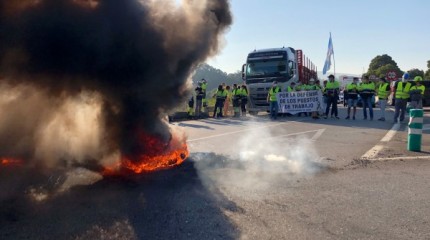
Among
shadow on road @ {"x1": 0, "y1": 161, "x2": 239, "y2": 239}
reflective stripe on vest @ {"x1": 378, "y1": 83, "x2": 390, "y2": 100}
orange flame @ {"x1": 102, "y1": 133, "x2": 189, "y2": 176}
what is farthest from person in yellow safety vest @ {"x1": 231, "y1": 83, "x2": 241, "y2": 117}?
shadow on road @ {"x1": 0, "y1": 161, "x2": 239, "y2": 239}

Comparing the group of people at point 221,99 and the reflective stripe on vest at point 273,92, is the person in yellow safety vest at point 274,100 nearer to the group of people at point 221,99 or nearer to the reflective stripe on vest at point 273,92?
the reflective stripe on vest at point 273,92

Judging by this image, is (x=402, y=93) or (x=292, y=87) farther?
(x=292, y=87)

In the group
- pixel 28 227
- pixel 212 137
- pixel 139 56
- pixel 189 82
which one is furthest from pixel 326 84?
pixel 28 227

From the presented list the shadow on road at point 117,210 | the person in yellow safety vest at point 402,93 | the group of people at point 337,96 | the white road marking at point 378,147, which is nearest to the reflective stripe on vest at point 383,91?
the group of people at point 337,96

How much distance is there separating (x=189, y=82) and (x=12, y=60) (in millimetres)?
2889

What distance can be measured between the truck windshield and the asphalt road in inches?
493

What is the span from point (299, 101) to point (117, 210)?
49.6 feet

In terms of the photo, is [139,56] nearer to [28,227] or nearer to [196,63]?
[196,63]

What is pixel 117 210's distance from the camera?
4555 millimetres

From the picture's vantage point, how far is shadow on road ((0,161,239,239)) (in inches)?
154

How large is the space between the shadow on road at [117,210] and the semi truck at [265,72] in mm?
14606

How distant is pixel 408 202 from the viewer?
4848 millimetres

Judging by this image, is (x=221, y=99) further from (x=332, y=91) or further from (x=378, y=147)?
(x=378, y=147)

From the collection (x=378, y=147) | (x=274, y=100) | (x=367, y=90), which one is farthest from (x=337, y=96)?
(x=378, y=147)
